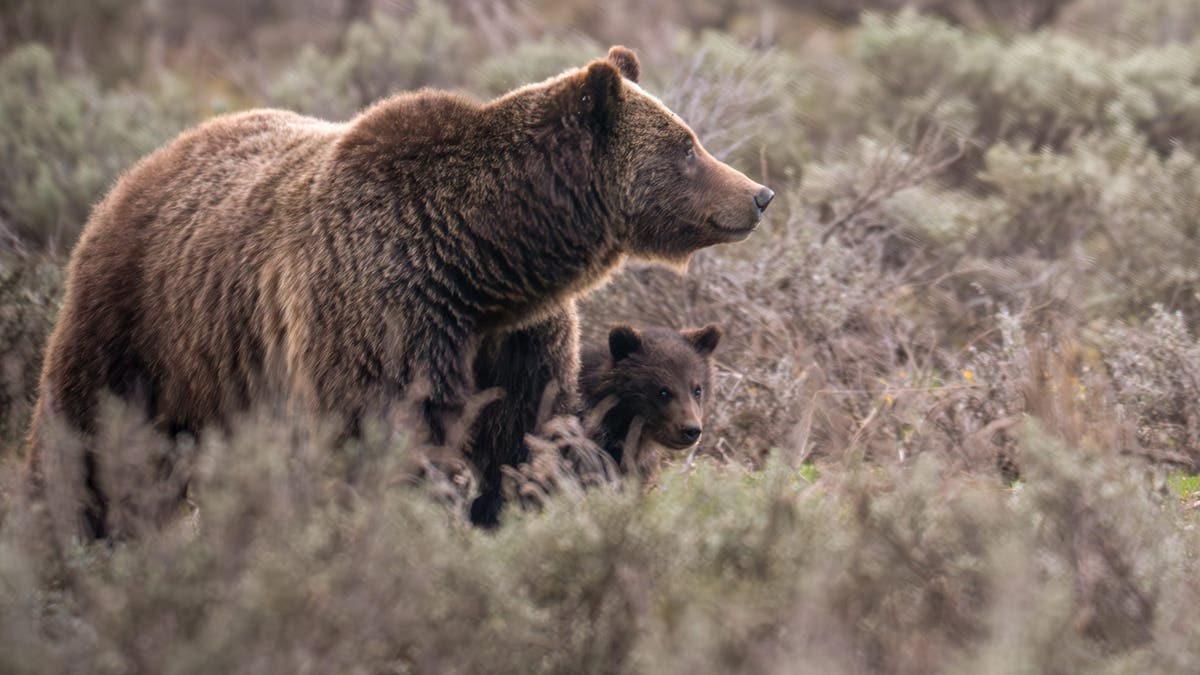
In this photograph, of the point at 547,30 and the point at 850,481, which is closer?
the point at 850,481

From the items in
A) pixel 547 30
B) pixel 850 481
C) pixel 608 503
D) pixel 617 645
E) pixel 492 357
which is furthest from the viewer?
pixel 547 30

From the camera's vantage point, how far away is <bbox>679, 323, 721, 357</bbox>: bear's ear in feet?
22.5

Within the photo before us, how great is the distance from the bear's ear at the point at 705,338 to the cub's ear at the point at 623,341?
1.01 feet

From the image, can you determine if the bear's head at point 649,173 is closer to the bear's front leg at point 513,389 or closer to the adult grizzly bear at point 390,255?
the adult grizzly bear at point 390,255

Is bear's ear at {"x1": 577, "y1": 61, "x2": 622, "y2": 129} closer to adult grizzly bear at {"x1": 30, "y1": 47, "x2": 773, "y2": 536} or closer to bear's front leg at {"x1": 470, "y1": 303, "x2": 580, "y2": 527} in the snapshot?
adult grizzly bear at {"x1": 30, "y1": 47, "x2": 773, "y2": 536}

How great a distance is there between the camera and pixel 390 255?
504cm

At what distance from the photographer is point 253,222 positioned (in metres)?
5.42

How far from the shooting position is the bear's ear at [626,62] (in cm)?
591

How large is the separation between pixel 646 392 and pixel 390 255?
1861 mm

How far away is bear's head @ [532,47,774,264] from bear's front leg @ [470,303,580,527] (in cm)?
47

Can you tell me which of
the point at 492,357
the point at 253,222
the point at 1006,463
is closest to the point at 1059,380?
the point at 1006,463

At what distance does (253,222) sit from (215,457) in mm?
1848

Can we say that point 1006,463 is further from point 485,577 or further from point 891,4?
point 891,4

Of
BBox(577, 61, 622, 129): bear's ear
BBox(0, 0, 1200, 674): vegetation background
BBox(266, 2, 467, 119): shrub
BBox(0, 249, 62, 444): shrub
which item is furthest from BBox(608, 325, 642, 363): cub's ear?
BBox(266, 2, 467, 119): shrub
